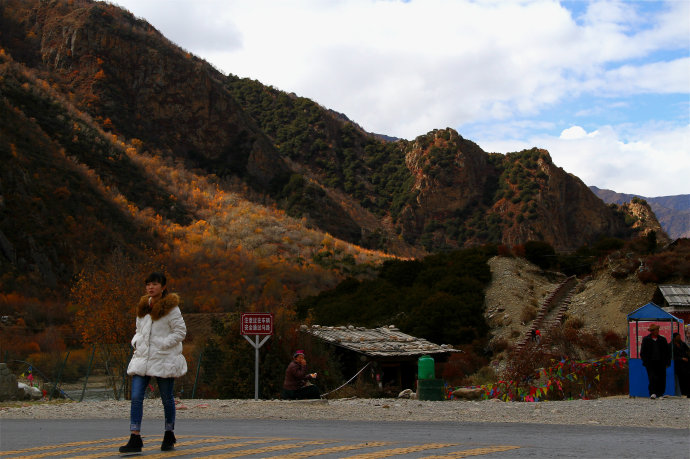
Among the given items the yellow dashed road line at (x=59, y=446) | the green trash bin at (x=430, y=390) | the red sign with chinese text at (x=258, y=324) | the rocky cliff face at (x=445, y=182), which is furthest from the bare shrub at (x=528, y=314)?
the rocky cliff face at (x=445, y=182)

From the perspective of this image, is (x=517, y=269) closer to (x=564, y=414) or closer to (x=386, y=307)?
(x=386, y=307)

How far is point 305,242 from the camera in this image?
80250 millimetres

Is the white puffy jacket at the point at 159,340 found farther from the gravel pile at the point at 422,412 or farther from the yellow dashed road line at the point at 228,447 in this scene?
the gravel pile at the point at 422,412

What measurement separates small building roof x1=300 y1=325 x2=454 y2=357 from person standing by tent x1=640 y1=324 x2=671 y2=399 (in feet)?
38.8

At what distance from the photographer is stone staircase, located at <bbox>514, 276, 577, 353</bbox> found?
139ft

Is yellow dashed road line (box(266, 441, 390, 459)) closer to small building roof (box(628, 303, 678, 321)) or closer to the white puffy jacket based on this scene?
the white puffy jacket

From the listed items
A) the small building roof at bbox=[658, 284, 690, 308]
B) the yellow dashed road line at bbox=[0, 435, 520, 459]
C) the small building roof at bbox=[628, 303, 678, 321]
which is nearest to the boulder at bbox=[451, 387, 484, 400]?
the small building roof at bbox=[628, 303, 678, 321]

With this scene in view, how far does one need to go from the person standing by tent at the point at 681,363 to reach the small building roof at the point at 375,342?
12108 millimetres

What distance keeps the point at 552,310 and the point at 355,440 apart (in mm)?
39693

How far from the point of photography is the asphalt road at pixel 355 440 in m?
7.51

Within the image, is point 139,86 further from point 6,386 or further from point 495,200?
point 6,386

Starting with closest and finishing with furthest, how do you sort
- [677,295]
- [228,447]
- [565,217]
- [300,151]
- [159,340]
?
[159,340], [228,447], [677,295], [565,217], [300,151]

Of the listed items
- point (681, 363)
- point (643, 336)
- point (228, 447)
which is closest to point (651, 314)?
point (643, 336)

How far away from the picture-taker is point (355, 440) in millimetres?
8906
